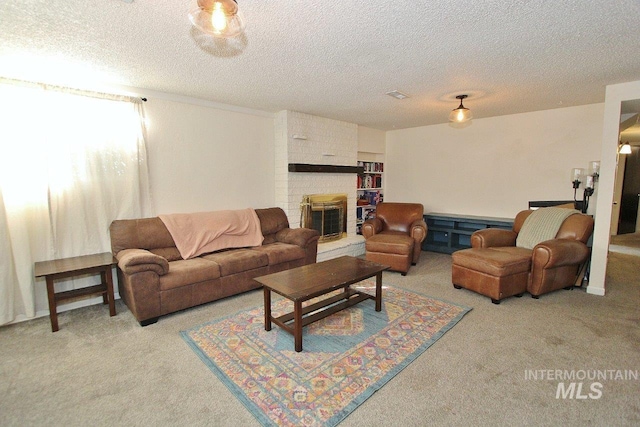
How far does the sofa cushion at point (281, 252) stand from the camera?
3.53 meters

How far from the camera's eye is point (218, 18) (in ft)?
4.69

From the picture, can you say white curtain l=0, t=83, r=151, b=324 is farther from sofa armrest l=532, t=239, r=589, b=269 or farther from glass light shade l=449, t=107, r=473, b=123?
sofa armrest l=532, t=239, r=589, b=269

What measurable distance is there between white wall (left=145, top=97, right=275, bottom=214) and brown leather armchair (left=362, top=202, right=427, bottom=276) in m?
1.68

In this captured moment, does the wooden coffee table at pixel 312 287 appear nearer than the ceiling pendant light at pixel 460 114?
Yes

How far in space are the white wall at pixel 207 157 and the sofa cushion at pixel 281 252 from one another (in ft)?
2.94

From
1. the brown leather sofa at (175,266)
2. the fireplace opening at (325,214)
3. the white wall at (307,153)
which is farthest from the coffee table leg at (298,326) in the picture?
the fireplace opening at (325,214)

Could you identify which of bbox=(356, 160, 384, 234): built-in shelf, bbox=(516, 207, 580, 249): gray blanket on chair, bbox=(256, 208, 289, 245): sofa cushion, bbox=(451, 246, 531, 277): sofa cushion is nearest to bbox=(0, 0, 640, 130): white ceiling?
bbox=(516, 207, 580, 249): gray blanket on chair

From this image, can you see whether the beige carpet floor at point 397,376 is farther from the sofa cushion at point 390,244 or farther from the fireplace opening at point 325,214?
the fireplace opening at point 325,214

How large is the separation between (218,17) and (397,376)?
7.42 ft

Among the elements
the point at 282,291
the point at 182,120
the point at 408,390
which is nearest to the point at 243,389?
the point at 282,291

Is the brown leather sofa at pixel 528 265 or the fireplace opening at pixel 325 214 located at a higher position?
the fireplace opening at pixel 325 214

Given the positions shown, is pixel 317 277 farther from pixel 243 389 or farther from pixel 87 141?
pixel 87 141

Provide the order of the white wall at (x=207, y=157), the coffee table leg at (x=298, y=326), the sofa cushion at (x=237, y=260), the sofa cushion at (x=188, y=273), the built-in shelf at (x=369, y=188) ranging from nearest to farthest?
the coffee table leg at (x=298, y=326) < the sofa cushion at (x=188, y=273) < the sofa cushion at (x=237, y=260) < the white wall at (x=207, y=157) < the built-in shelf at (x=369, y=188)

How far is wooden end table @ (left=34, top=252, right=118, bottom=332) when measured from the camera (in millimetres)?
2514
